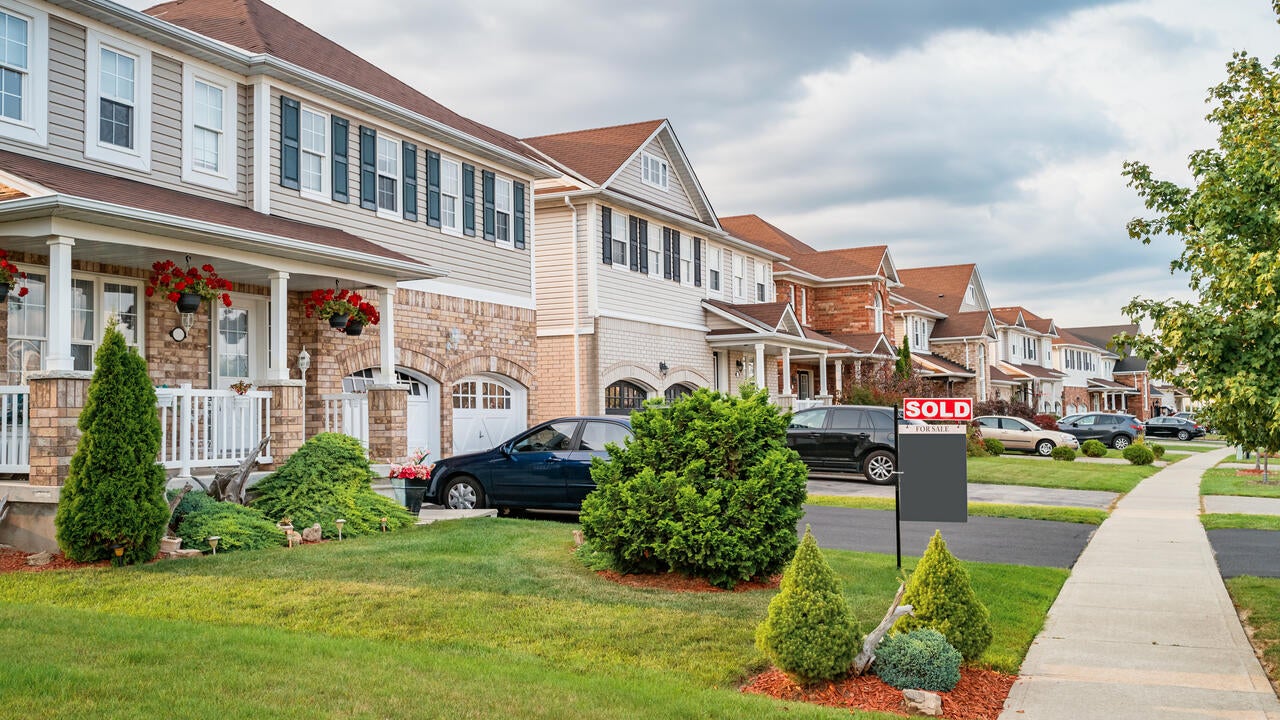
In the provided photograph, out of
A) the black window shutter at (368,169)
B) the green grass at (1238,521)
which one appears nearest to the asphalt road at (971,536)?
the green grass at (1238,521)

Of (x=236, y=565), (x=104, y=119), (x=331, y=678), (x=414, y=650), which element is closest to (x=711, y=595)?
(x=414, y=650)

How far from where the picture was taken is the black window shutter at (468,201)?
19.4 metres

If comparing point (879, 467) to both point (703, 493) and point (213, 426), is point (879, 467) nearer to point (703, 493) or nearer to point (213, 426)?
point (703, 493)

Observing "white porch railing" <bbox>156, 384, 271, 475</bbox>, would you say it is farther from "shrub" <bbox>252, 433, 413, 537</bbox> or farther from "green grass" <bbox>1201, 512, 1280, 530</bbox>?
"green grass" <bbox>1201, 512, 1280, 530</bbox>

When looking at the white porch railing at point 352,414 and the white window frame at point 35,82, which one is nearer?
the white window frame at point 35,82

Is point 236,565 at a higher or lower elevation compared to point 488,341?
lower

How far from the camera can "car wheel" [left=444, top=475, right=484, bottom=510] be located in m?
15.0

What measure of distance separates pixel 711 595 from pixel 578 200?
1633cm

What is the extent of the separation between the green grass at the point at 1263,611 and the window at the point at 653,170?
1833 cm

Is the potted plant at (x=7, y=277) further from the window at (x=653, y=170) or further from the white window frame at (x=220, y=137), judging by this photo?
the window at (x=653, y=170)

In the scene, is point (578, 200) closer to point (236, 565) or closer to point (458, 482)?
point (458, 482)

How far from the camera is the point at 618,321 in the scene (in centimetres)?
2484

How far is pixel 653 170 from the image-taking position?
1062 inches

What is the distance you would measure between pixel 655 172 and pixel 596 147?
1790 millimetres
